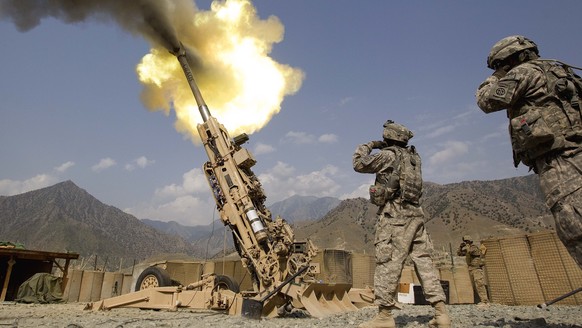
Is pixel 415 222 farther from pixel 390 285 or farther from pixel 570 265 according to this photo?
pixel 570 265

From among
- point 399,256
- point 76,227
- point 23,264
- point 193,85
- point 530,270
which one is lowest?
point 530,270

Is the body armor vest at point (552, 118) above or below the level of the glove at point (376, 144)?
below

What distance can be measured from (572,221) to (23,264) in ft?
70.4

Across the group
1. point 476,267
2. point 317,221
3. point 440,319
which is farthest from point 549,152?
point 317,221

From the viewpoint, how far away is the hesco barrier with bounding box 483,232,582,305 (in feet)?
29.3

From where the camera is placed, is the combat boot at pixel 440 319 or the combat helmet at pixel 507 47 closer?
the combat helmet at pixel 507 47

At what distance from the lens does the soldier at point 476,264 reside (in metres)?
10.1

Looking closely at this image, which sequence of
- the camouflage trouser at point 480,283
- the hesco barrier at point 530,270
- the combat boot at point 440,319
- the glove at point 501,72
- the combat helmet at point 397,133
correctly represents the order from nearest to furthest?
the glove at point 501,72, the combat boot at point 440,319, the combat helmet at point 397,133, the hesco barrier at point 530,270, the camouflage trouser at point 480,283

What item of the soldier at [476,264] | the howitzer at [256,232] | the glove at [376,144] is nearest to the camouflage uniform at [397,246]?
the glove at [376,144]

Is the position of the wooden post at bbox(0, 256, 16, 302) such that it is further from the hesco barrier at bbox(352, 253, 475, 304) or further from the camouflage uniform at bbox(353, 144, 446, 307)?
the camouflage uniform at bbox(353, 144, 446, 307)

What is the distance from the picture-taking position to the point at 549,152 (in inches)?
129

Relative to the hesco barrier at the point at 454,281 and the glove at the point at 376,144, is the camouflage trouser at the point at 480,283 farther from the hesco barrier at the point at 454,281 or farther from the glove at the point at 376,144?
the glove at the point at 376,144

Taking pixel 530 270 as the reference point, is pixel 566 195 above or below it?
above

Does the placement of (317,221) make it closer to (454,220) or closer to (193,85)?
(454,220)
